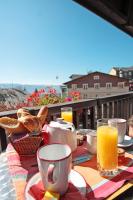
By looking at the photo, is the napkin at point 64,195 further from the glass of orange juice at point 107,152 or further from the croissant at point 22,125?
the croissant at point 22,125

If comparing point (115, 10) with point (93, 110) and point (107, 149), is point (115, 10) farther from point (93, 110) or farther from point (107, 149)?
point (107, 149)

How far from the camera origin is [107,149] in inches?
35.5

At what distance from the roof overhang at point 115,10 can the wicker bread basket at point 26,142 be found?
1578 mm

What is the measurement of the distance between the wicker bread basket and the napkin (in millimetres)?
290

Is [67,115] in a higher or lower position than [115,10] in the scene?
lower

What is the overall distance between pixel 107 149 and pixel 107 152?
0.05 feet

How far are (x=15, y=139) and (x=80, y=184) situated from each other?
0.43m

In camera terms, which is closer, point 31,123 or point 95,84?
point 31,123

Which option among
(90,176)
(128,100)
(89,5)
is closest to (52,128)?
(90,176)

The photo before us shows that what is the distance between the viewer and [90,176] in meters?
0.85

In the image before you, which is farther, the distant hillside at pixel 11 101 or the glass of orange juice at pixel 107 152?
the distant hillside at pixel 11 101

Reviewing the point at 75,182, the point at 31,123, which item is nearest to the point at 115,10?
the point at 31,123

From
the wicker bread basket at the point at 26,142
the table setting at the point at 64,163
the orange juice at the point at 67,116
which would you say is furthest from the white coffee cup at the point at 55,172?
the orange juice at the point at 67,116

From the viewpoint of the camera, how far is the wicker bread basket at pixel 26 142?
0.99 meters
